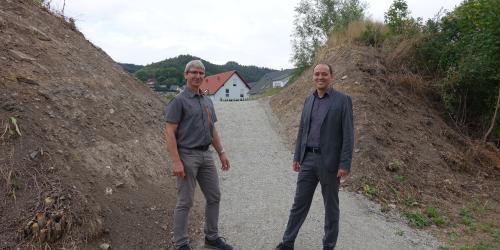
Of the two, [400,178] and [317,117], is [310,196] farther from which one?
[400,178]

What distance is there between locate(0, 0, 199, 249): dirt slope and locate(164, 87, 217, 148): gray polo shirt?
1.31 metres

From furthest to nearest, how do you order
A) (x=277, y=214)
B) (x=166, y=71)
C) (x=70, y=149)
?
1. (x=166, y=71)
2. (x=277, y=214)
3. (x=70, y=149)

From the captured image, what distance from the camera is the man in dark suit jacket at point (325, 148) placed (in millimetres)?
3982

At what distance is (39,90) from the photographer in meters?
5.87

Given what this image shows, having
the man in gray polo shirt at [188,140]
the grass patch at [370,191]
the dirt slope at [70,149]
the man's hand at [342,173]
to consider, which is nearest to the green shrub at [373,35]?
the grass patch at [370,191]

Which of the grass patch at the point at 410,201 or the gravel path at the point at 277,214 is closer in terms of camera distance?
the gravel path at the point at 277,214

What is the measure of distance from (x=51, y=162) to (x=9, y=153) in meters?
0.43

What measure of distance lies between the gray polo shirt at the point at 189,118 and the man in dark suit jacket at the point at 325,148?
1.05 metres

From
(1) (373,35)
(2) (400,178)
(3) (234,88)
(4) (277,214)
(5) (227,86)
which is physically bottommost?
(4) (277,214)

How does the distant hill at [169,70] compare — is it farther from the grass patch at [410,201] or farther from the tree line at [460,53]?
the grass patch at [410,201]

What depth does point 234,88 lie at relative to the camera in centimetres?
6159

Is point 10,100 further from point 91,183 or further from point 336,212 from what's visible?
point 336,212

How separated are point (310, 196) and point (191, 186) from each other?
4.12 feet

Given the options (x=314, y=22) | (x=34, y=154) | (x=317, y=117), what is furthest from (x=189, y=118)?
(x=314, y=22)
